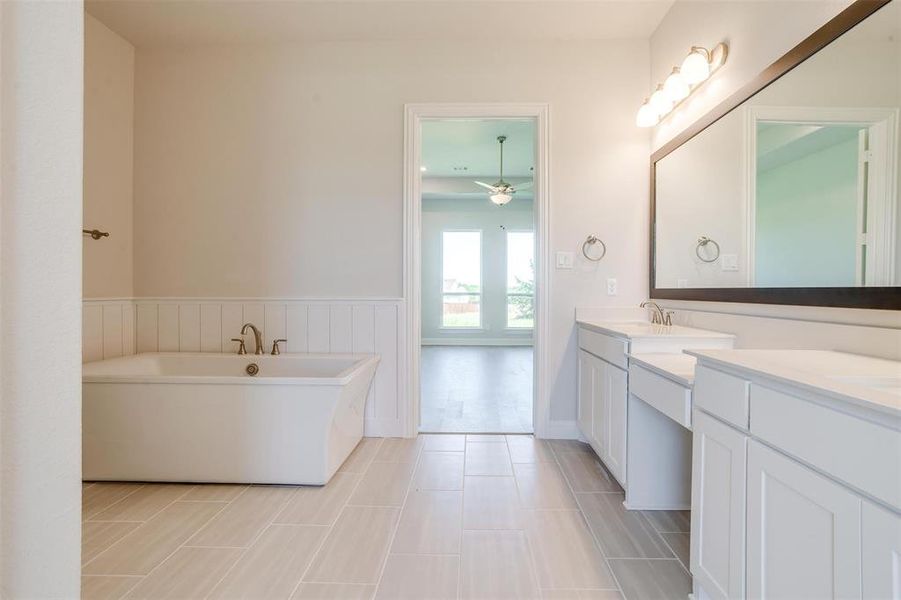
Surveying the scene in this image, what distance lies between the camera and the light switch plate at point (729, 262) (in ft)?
6.11

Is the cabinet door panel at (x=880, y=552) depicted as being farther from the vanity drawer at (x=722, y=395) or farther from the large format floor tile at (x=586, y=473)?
the large format floor tile at (x=586, y=473)

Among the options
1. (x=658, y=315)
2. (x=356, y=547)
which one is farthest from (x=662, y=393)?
(x=356, y=547)

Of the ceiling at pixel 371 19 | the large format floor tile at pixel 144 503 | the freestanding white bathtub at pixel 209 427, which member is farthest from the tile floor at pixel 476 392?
the ceiling at pixel 371 19

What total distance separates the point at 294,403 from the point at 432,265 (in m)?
5.82

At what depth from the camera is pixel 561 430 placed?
285 cm

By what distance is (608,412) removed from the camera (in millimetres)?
2180

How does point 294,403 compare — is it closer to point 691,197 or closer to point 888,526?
point 888,526

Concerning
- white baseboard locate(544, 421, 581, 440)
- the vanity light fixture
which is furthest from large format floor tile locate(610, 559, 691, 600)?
the vanity light fixture

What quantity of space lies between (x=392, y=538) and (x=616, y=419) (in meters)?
1.22

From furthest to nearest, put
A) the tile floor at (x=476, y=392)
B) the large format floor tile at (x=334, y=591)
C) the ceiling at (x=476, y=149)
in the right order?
the ceiling at (x=476, y=149) → the tile floor at (x=476, y=392) → the large format floor tile at (x=334, y=591)

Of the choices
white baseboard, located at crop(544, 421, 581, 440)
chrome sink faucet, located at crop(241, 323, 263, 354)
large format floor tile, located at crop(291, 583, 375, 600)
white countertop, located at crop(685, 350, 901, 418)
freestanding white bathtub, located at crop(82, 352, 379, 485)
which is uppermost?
white countertop, located at crop(685, 350, 901, 418)

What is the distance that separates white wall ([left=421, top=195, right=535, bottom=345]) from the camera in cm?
774

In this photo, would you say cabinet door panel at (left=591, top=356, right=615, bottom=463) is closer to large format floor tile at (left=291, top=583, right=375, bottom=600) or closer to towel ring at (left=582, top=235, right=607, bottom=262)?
towel ring at (left=582, top=235, right=607, bottom=262)

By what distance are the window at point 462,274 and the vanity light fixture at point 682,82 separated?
5.12m
